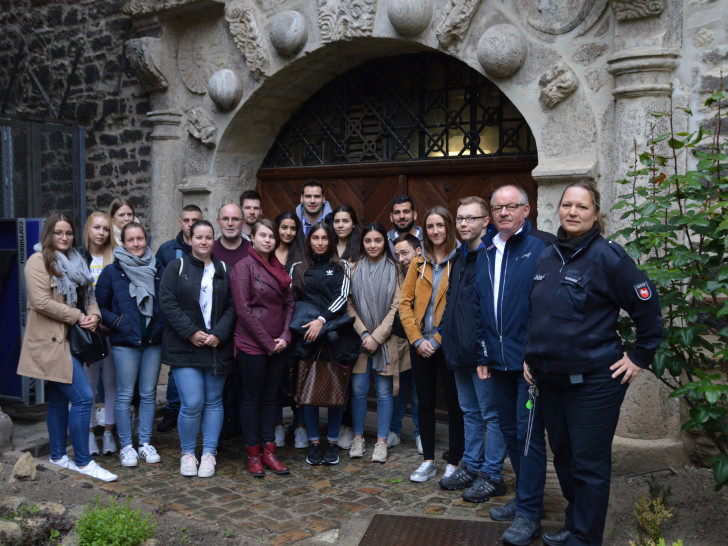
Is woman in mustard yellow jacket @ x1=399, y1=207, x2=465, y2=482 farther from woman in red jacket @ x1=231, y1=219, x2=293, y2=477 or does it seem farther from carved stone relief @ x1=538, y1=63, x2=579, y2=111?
carved stone relief @ x1=538, y1=63, x2=579, y2=111

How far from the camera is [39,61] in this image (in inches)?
341

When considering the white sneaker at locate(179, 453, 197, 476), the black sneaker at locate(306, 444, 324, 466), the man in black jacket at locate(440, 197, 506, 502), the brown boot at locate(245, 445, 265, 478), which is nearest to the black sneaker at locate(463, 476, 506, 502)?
the man in black jacket at locate(440, 197, 506, 502)

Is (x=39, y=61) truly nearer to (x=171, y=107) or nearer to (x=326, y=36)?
(x=171, y=107)

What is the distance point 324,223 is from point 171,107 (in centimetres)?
307

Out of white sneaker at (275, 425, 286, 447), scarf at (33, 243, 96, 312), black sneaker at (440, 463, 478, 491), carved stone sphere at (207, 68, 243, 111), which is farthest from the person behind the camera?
carved stone sphere at (207, 68, 243, 111)

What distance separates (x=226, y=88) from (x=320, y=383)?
10.8 ft

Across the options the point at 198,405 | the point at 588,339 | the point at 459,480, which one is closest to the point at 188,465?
the point at 198,405

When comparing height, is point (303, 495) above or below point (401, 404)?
below

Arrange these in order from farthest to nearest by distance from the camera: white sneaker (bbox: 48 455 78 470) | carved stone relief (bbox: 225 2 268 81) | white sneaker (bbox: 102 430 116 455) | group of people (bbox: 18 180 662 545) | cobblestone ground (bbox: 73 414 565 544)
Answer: carved stone relief (bbox: 225 2 268 81)
white sneaker (bbox: 102 430 116 455)
white sneaker (bbox: 48 455 78 470)
cobblestone ground (bbox: 73 414 565 544)
group of people (bbox: 18 180 662 545)

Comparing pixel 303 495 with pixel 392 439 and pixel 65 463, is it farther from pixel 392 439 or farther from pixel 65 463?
pixel 65 463

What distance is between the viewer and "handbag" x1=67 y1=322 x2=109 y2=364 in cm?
484

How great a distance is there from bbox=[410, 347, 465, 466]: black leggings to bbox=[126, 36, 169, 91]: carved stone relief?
4210 millimetres

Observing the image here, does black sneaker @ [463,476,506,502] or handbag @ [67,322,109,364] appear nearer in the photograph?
black sneaker @ [463,476,506,502]

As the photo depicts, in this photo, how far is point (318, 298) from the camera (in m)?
5.22
